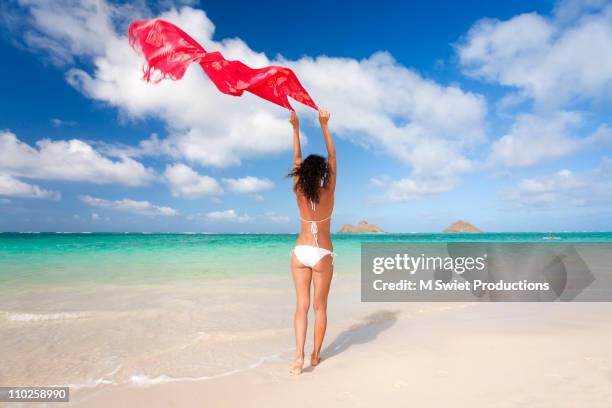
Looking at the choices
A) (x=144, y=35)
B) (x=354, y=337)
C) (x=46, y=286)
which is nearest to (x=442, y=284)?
(x=354, y=337)

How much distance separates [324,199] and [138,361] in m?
2.97

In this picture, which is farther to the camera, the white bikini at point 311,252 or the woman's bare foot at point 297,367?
the white bikini at point 311,252

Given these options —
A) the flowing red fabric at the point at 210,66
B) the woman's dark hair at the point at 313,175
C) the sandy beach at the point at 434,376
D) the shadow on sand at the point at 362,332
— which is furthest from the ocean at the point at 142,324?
the flowing red fabric at the point at 210,66

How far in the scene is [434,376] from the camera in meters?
3.21

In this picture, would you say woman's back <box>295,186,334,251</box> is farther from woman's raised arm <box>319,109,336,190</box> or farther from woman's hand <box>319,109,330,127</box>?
woman's hand <box>319,109,330,127</box>

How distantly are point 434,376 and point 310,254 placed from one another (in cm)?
166

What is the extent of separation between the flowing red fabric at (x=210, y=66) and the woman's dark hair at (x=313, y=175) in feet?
2.82

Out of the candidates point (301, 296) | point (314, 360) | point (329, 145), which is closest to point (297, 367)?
point (314, 360)

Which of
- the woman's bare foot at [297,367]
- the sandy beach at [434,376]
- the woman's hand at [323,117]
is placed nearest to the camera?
the sandy beach at [434,376]

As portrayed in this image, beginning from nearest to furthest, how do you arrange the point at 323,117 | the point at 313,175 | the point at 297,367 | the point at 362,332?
1. the point at 297,367
2. the point at 313,175
3. the point at 323,117
4. the point at 362,332

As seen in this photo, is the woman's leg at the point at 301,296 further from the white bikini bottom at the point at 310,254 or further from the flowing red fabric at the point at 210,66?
the flowing red fabric at the point at 210,66

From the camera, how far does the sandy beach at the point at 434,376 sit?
284cm

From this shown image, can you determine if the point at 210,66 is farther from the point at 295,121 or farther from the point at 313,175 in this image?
the point at 313,175

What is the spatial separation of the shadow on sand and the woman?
53cm
